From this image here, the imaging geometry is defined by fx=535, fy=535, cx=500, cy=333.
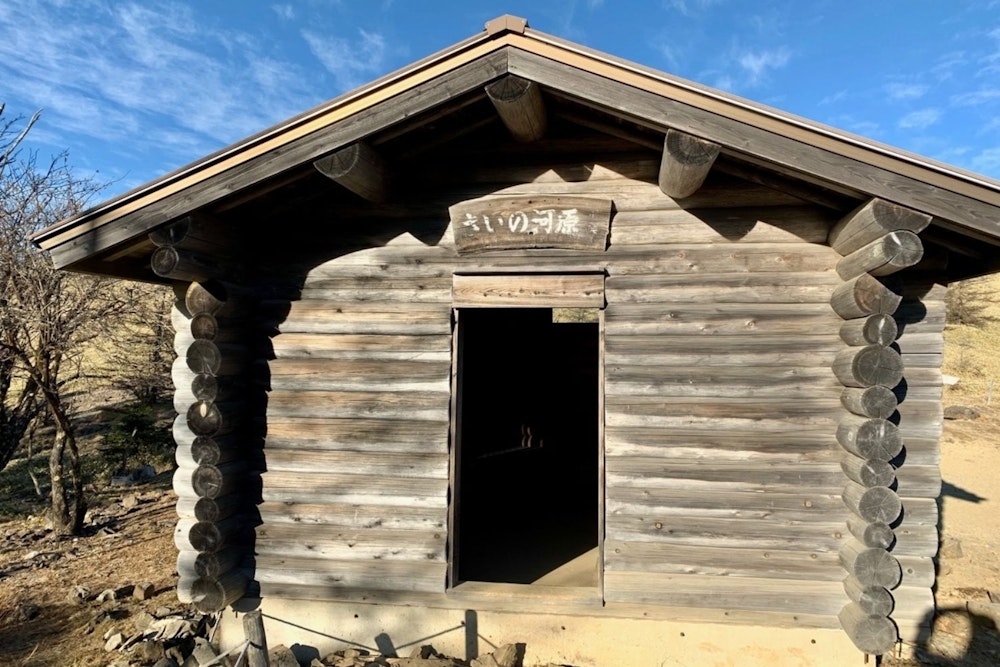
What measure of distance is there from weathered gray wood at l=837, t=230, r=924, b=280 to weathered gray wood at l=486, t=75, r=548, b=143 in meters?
2.39

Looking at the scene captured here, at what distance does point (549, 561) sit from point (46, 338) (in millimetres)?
7206

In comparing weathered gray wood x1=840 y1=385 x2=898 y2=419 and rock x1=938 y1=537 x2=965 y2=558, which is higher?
weathered gray wood x1=840 y1=385 x2=898 y2=419

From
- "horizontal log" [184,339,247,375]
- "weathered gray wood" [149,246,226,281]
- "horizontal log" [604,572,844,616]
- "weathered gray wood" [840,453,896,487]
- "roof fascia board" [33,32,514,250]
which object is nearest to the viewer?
"roof fascia board" [33,32,514,250]

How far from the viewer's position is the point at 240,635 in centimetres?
448

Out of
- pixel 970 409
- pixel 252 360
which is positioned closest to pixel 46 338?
pixel 252 360

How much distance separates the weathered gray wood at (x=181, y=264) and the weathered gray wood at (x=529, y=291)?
189 centimetres

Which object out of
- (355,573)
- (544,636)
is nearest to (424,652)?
(355,573)

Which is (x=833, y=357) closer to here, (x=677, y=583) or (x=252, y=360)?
(x=677, y=583)

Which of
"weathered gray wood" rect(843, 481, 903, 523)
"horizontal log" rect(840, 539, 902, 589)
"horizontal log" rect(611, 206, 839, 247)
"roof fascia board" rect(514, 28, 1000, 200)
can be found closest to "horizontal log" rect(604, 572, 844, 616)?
"horizontal log" rect(840, 539, 902, 589)

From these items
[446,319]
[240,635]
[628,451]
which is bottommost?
[240,635]

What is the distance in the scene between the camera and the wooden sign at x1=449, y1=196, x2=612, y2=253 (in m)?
4.14

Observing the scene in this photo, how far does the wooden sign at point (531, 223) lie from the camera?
4.14 metres

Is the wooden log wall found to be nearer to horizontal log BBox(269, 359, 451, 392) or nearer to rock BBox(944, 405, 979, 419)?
horizontal log BBox(269, 359, 451, 392)

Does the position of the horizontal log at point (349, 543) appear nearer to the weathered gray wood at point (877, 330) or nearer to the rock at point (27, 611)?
the rock at point (27, 611)
